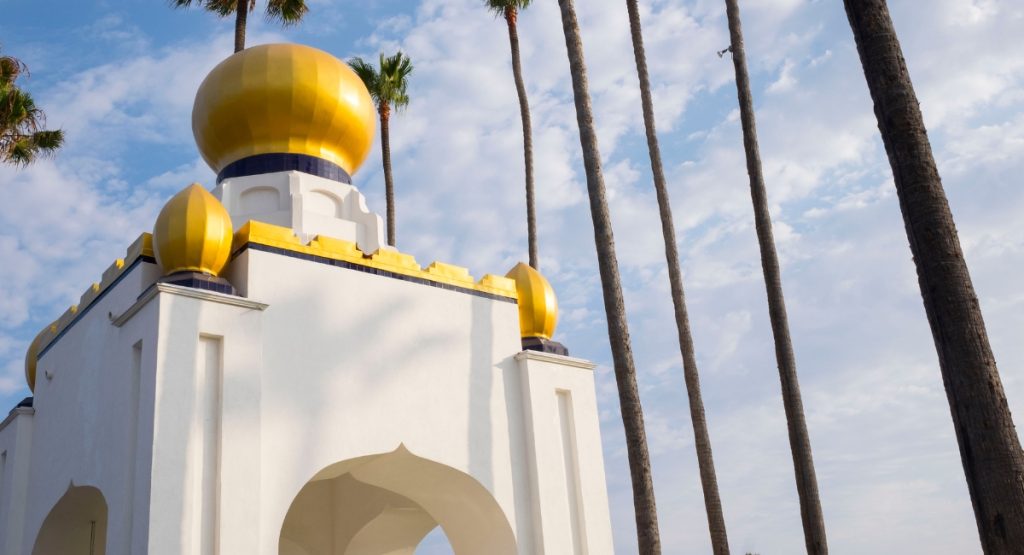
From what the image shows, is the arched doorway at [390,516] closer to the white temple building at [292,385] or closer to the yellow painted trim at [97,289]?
the white temple building at [292,385]

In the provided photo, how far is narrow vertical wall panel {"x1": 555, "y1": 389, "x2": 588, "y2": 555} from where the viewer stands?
36.2 ft

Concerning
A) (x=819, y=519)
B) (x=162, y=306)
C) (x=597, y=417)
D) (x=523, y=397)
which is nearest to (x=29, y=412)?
(x=162, y=306)

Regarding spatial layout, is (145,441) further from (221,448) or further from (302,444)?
(302,444)

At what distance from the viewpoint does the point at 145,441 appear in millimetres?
8383

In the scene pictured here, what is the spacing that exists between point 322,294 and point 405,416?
5.33ft

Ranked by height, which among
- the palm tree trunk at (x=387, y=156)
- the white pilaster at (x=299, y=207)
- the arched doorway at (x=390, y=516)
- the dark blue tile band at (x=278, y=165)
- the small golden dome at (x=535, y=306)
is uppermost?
the palm tree trunk at (x=387, y=156)

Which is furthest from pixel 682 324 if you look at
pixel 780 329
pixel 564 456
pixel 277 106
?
pixel 277 106

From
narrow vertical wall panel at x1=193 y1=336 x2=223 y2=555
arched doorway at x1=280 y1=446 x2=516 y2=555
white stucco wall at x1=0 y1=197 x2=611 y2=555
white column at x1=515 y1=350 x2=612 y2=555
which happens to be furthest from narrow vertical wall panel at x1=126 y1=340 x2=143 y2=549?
white column at x1=515 y1=350 x2=612 y2=555

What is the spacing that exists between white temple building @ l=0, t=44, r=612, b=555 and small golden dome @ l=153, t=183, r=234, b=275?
2 cm

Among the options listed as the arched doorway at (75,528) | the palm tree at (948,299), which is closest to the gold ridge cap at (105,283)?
the arched doorway at (75,528)

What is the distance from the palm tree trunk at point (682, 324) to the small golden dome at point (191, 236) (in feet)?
27.7

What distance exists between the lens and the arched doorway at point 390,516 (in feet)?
35.4

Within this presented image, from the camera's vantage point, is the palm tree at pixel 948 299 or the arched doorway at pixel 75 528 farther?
the arched doorway at pixel 75 528

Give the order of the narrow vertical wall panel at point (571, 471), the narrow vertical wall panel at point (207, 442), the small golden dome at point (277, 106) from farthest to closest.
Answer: the small golden dome at point (277, 106), the narrow vertical wall panel at point (571, 471), the narrow vertical wall panel at point (207, 442)
